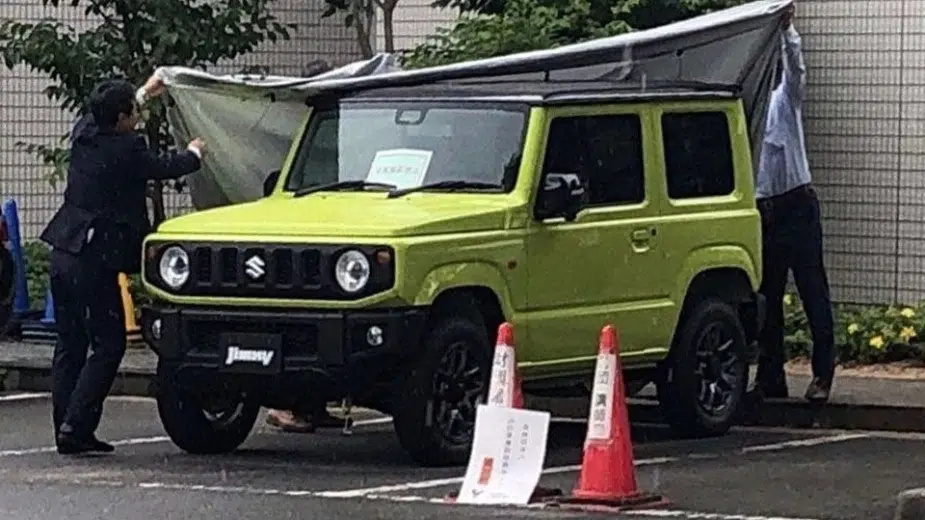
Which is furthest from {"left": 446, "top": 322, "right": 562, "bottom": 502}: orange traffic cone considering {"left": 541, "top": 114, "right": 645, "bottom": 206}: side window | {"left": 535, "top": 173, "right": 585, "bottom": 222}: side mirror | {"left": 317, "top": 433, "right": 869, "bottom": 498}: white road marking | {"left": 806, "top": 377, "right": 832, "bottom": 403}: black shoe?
{"left": 806, "top": 377, "right": 832, "bottom": 403}: black shoe

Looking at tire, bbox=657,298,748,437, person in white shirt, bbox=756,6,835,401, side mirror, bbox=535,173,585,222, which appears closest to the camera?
side mirror, bbox=535,173,585,222

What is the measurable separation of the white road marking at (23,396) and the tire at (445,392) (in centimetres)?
468

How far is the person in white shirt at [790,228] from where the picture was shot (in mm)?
14836

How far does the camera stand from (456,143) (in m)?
13.4

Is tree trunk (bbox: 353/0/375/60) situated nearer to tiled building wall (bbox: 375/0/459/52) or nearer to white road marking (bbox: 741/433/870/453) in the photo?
tiled building wall (bbox: 375/0/459/52)

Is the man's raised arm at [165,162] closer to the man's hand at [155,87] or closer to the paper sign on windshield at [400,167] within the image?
the man's hand at [155,87]

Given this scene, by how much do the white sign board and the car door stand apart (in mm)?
1798

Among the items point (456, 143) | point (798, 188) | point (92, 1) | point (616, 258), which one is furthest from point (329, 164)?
point (92, 1)

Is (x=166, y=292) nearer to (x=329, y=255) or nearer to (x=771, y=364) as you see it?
(x=329, y=255)

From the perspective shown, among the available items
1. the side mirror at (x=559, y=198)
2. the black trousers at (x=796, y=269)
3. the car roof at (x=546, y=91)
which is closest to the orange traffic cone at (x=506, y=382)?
the side mirror at (x=559, y=198)


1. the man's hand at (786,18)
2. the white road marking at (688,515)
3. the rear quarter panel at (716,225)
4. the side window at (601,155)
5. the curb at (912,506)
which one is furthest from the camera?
the man's hand at (786,18)

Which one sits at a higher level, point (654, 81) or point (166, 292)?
point (654, 81)

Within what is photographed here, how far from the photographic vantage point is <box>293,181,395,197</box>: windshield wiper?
1337 centimetres

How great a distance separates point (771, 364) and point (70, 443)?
4.35 meters
